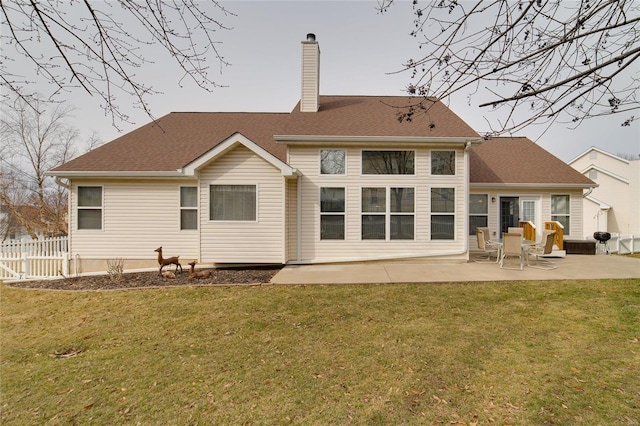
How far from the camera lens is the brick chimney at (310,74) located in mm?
11508

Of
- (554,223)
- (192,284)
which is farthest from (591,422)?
(554,223)

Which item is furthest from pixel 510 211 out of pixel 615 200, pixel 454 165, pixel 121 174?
pixel 121 174

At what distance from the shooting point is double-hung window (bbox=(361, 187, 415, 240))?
10.2 meters

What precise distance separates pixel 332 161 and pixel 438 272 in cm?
513

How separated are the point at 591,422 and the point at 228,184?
366 inches

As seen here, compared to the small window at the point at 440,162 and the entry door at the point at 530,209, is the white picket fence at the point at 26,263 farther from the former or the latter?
the entry door at the point at 530,209

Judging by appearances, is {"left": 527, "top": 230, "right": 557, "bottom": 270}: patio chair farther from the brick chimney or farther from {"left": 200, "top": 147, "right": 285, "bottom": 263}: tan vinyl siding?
the brick chimney

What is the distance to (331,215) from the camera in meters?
10.2

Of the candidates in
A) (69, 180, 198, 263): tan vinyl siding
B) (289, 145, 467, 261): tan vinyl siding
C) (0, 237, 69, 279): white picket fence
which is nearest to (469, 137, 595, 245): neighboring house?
(289, 145, 467, 261): tan vinyl siding

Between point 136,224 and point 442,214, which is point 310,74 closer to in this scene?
point 442,214

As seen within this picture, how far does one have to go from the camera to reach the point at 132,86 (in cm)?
301

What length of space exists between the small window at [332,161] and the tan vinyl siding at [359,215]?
8.3 inches

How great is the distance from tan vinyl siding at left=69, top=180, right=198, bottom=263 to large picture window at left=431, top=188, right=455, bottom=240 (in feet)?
28.4

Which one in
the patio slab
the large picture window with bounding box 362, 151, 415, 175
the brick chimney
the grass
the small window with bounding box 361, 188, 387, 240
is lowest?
the grass
